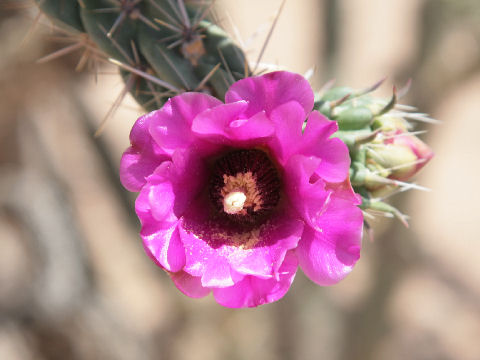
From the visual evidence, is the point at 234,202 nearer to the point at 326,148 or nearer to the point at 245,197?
the point at 245,197

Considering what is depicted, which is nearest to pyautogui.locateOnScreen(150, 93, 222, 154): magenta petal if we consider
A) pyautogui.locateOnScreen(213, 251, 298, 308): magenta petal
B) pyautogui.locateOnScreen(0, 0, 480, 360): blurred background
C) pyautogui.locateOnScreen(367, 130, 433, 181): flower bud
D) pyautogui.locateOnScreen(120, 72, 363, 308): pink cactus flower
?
pyautogui.locateOnScreen(120, 72, 363, 308): pink cactus flower

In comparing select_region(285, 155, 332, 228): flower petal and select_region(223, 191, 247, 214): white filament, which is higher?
select_region(285, 155, 332, 228): flower petal

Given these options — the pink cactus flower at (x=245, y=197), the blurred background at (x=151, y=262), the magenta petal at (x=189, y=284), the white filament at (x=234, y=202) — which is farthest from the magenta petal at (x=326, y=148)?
the blurred background at (x=151, y=262)

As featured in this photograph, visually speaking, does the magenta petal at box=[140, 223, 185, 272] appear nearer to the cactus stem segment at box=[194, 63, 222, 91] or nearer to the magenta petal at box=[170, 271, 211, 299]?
the magenta petal at box=[170, 271, 211, 299]

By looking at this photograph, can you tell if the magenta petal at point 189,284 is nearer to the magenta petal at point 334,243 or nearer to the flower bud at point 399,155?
the magenta petal at point 334,243

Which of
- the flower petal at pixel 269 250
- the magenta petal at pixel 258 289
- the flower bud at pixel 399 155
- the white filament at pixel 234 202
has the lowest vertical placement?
the flower bud at pixel 399 155

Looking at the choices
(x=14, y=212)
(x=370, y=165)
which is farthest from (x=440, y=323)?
(x=370, y=165)

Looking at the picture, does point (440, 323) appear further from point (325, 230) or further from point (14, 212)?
point (325, 230)
